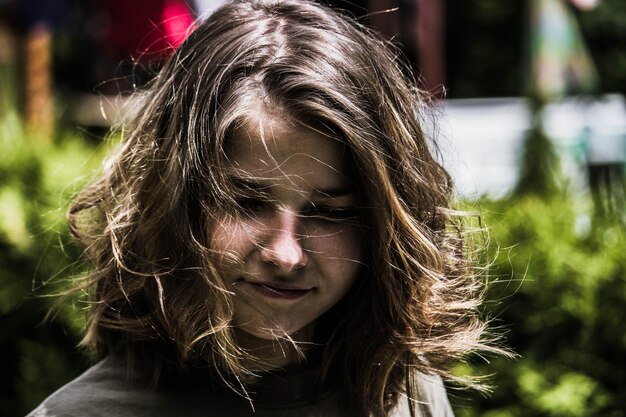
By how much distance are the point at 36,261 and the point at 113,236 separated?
6.28ft

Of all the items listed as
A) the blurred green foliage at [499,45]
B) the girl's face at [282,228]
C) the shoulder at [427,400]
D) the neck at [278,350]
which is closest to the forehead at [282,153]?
the girl's face at [282,228]

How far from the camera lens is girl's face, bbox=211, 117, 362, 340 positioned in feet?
5.30

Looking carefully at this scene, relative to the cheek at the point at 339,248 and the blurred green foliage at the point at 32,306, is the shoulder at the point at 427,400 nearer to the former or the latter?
the cheek at the point at 339,248

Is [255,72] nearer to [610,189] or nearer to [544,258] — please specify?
[544,258]

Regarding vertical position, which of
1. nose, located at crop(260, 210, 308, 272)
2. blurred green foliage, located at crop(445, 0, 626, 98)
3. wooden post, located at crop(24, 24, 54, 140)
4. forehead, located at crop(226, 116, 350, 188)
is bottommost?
blurred green foliage, located at crop(445, 0, 626, 98)

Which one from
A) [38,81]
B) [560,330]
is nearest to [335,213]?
[560,330]

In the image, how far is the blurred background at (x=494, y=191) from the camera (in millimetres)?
3150

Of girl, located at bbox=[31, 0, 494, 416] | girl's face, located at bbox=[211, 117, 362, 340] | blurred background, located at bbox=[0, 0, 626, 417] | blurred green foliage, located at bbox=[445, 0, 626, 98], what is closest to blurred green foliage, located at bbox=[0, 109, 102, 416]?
blurred background, located at bbox=[0, 0, 626, 417]

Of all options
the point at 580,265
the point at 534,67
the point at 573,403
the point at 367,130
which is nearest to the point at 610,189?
the point at 580,265

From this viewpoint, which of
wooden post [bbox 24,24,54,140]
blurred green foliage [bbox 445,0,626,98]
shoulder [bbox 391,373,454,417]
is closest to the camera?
shoulder [bbox 391,373,454,417]

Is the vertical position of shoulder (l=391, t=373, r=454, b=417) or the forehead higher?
the forehead

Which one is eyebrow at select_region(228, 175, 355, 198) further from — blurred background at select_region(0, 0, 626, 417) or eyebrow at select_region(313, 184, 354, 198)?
blurred background at select_region(0, 0, 626, 417)

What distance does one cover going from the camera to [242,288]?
1.66 m

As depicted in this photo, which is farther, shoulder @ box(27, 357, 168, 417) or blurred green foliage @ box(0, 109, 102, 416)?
blurred green foliage @ box(0, 109, 102, 416)
